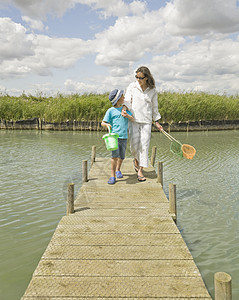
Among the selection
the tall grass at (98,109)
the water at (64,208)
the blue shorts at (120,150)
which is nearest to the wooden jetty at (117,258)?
the water at (64,208)

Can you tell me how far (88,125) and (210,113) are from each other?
10.5 m

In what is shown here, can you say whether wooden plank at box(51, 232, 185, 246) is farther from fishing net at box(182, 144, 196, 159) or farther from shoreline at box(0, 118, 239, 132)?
shoreline at box(0, 118, 239, 132)

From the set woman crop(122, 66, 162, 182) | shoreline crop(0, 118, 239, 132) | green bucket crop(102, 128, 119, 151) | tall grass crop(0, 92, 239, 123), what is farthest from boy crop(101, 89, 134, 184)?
tall grass crop(0, 92, 239, 123)

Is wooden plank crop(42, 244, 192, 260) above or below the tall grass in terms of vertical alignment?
below

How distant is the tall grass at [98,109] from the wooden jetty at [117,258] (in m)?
18.2

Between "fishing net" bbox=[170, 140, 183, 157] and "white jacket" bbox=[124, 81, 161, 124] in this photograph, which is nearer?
"white jacket" bbox=[124, 81, 161, 124]

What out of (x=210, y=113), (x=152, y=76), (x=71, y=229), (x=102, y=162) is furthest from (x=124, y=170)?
(x=210, y=113)

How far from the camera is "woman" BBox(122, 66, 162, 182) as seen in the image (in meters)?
4.82

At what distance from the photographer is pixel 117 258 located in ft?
8.08

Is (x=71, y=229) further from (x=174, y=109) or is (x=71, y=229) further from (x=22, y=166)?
(x=174, y=109)

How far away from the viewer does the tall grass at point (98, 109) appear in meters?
21.8

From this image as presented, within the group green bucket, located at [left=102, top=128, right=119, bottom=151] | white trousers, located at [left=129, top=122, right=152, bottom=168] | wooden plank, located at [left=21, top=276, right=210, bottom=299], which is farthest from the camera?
white trousers, located at [left=129, top=122, right=152, bottom=168]

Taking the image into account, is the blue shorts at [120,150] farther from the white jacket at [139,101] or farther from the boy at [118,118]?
the white jacket at [139,101]

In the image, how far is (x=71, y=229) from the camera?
122 inches
